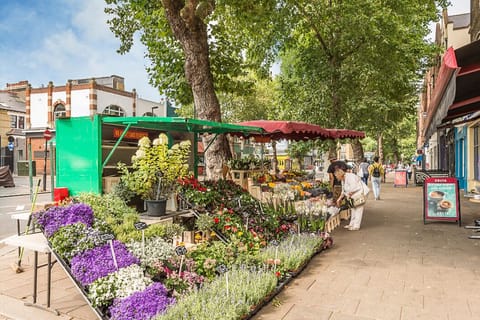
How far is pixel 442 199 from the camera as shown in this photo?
9359mm

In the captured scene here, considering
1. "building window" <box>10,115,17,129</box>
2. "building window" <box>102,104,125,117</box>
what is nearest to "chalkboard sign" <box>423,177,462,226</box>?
"building window" <box>102,104,125,117</box>

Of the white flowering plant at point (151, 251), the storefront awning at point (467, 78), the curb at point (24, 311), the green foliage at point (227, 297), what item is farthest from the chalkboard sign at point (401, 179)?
the curb at point (24, 311)

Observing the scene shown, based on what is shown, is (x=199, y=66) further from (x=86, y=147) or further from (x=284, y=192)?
(x=86, y=147)

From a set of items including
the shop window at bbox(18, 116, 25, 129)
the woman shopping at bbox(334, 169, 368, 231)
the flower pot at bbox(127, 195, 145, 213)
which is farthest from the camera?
the shop window at bbox(18, 116, 25, 129)

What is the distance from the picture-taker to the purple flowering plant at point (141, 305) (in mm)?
3531

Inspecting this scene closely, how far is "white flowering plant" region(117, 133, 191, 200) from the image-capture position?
5566mm

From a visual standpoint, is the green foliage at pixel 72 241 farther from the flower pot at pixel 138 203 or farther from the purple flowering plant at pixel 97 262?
the flower pot at pixel 138 203

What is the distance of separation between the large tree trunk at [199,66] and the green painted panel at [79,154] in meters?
4.29

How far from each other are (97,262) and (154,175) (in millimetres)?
1846

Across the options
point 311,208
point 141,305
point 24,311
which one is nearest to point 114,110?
point 311,208

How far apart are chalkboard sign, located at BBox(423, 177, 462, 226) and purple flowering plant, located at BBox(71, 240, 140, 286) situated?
26.0 ft

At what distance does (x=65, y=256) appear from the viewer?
161 inches

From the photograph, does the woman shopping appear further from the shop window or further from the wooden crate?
the shop window

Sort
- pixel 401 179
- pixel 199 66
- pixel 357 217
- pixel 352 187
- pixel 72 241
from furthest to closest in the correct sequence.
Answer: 1. pixel 401 179
2. pixel 199 66
3. pixel 357 217
4. pixel 352 187
5. pixel 72 241
